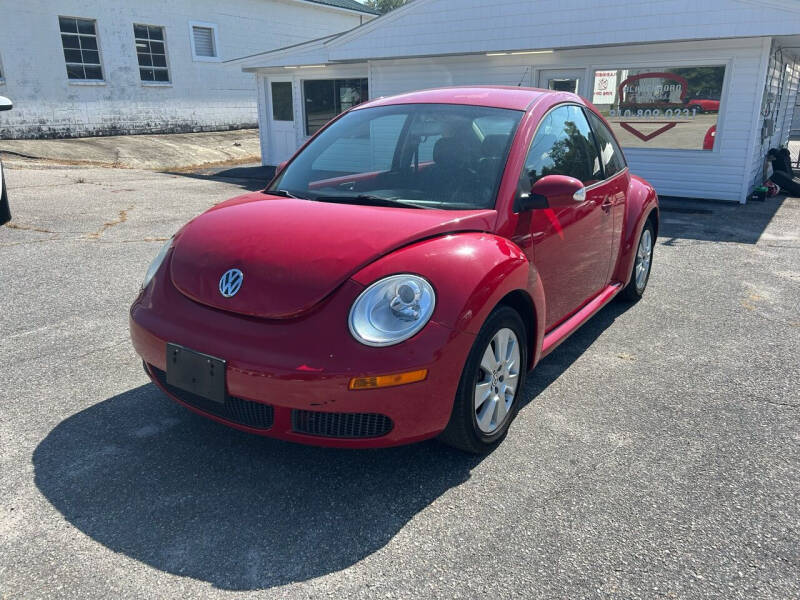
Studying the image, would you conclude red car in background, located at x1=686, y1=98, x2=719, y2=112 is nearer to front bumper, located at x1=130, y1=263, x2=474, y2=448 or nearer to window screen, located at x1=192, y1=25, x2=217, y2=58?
front bumper, located at x1=130, y1=263, x2=474, y2=448

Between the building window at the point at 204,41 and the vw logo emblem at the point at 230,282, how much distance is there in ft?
72.9

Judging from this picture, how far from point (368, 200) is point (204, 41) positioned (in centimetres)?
2261

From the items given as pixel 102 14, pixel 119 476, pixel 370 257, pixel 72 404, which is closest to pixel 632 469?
pixel 370 257

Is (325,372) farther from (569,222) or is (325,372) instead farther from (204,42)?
(204,42)

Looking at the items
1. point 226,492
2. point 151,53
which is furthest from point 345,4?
point 226,492

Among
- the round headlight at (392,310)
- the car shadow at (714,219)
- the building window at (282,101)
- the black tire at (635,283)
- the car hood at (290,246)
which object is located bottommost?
the car shadow at (714,219)

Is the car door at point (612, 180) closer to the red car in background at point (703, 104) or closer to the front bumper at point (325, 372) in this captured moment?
the front bumper at point (325, 372)

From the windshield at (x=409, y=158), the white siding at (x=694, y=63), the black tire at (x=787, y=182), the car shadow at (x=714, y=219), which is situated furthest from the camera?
the black tire at (x=787, y=182)

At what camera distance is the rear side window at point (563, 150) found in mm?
3412

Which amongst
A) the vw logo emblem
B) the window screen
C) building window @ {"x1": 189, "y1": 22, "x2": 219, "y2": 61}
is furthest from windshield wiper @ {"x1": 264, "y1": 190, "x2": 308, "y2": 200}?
the window screen

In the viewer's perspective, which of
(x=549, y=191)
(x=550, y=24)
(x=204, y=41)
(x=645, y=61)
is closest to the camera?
(x=549, y=191)

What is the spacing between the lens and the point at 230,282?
8.79 ft

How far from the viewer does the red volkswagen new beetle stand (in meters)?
2.45

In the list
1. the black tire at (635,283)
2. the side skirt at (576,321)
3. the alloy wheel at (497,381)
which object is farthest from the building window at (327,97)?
the alloy wheel at (497,381)
